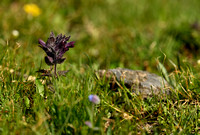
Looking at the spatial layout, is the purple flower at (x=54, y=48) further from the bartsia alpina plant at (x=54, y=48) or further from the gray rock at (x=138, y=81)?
the gray rock at (x=138, y=81)

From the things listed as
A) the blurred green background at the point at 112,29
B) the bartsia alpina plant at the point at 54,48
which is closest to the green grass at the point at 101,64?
the blurred green background at the point at 112,29

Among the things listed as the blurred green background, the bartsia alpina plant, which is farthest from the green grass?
the bartsia alpina plant

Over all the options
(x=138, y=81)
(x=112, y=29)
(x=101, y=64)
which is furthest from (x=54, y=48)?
(x=112, y=29)

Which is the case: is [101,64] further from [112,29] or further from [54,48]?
[54,48]

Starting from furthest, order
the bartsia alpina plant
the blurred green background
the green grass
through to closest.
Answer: the blurred green background
the bartsia alpina plant
the green grass

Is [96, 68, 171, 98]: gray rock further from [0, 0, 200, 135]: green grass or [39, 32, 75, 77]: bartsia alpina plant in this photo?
[39, 32, 75, 77]: bartsia alpina plant

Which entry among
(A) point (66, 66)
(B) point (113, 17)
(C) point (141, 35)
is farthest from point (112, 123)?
(B) point (113, 17)

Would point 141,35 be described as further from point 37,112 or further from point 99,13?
point 37,112
